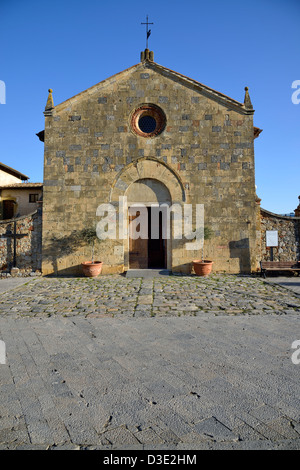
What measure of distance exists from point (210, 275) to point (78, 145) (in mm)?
7444

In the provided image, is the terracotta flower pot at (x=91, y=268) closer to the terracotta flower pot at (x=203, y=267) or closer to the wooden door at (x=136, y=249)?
the wooden door at (x=136, y=249)

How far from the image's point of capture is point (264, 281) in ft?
29.4

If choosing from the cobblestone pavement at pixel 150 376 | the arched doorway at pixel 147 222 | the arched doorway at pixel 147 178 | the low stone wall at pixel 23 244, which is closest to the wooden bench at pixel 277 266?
the arched doorway at pixel 147 178

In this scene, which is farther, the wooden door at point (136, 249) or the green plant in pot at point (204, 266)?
the wooden door at point (136, 249)

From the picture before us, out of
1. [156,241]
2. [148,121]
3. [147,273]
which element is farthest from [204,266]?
[148,121]

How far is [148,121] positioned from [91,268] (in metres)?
6.51

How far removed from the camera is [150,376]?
3.02 m

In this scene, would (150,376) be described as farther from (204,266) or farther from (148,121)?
(148,121)

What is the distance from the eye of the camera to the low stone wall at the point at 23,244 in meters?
10.5

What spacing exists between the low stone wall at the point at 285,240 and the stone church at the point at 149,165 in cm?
56
